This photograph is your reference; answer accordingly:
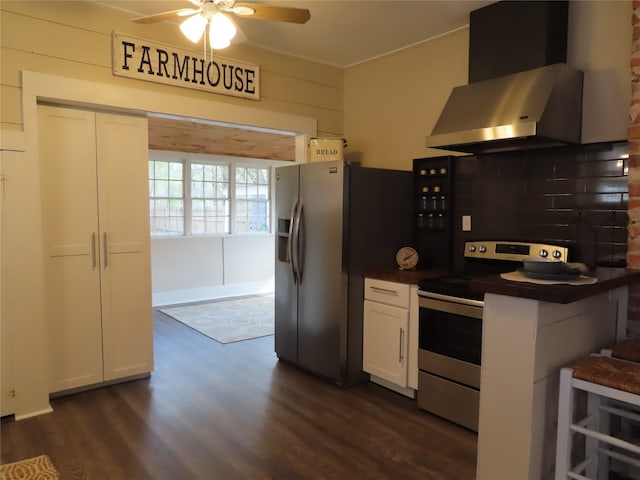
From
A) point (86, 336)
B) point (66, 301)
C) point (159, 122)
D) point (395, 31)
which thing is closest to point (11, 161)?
point (66, 301)

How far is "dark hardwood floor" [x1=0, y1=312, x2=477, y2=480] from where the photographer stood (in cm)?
226

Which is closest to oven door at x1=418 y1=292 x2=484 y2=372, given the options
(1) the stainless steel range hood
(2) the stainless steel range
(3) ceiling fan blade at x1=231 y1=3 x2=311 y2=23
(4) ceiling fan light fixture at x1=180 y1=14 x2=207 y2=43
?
(2) the stainless steel range

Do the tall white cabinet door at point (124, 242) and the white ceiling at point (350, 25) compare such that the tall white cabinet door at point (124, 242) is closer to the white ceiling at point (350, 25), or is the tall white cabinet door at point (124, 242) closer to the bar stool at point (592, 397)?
the white ceiling at point (350, 25)

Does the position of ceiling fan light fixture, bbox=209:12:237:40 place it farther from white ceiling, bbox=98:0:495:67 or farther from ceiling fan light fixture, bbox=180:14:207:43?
white ceiling, bbox=98:0:495:67

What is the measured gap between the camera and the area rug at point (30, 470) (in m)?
2.17

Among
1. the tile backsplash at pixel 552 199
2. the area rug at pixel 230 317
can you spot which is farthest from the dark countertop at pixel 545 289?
the area rug at pixel 230 317

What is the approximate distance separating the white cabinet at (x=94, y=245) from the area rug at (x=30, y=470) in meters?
0.81

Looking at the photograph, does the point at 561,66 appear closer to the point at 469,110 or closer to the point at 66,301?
the point at 469,110

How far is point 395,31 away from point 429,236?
160cm

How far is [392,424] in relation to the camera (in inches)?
108

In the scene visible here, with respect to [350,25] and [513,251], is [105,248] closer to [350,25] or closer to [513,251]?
[350,25]

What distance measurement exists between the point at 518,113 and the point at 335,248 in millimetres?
1466

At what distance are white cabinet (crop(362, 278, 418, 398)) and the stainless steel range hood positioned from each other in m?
1.04

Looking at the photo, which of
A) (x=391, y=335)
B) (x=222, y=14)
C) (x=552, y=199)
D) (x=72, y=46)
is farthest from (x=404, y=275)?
(x=72, y=46)
